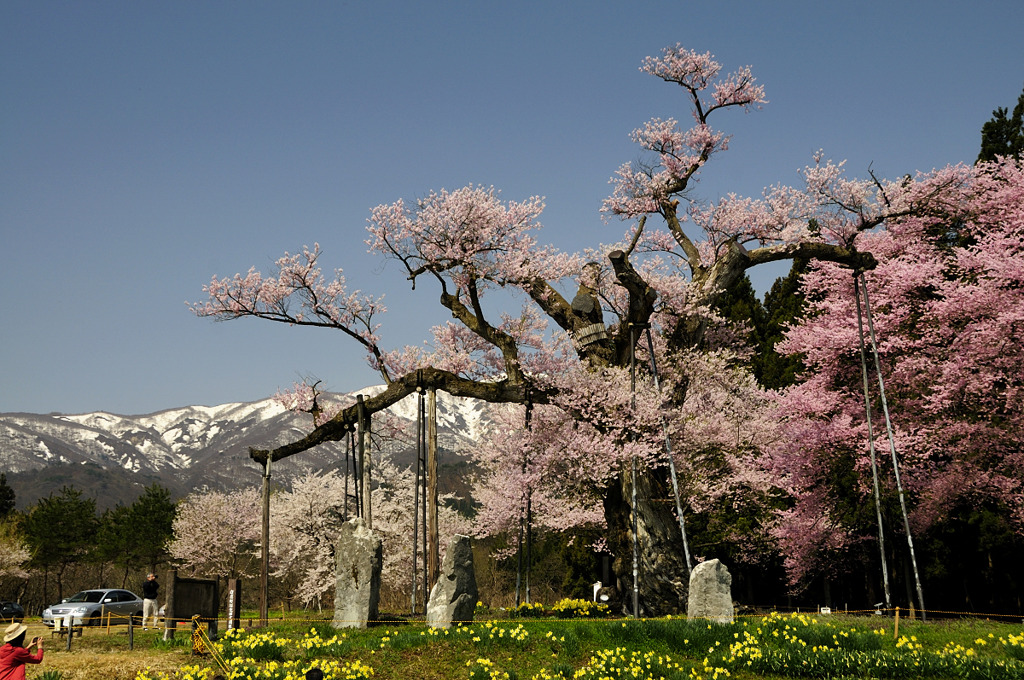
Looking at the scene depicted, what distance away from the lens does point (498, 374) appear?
24.0 m

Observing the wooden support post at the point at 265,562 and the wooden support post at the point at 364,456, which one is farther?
the wooden support post at the point at 265,562

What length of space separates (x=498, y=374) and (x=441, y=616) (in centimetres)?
994

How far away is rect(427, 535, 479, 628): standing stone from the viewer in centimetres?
1498

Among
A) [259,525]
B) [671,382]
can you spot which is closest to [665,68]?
[671,382]

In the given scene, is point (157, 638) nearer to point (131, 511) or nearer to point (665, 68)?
point (665, 68)

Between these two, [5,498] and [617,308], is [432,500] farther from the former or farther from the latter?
[5,498]

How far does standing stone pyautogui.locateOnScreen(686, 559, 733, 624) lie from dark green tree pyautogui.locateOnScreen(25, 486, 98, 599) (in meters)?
48.4

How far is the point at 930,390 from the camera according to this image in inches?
786

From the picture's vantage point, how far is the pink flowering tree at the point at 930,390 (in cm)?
1825

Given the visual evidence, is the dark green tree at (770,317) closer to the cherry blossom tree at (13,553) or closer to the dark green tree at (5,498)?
the cherry blossom tree at (13,553)

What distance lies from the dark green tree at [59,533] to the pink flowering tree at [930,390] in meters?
45.7

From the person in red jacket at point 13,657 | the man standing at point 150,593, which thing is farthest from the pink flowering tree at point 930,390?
the person in red jacket at point 13,657

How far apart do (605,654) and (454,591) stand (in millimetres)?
4324

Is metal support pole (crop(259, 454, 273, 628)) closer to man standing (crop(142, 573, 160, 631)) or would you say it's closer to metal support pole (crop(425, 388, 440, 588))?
man standing (crop(142, 573, 160, 631))
